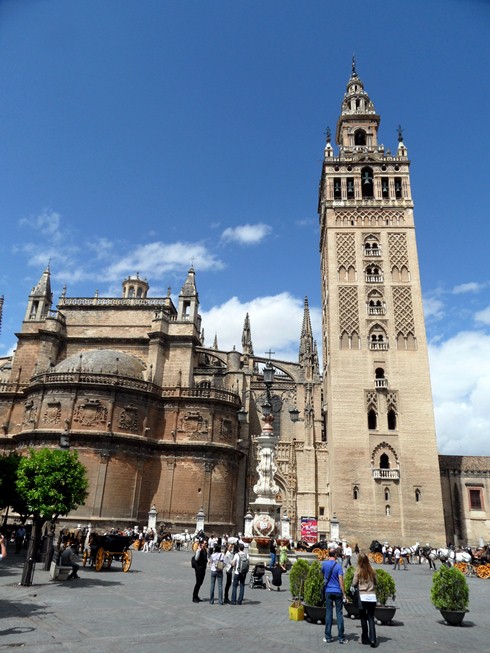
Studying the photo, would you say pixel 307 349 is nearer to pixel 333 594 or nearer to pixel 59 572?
pixel 59 572

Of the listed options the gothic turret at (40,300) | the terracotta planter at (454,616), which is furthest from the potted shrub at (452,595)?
the gothic turret at (40,300)

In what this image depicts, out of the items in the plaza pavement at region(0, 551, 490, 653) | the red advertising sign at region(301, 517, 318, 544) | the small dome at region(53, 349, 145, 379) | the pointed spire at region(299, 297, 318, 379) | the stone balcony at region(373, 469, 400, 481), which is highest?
the pointed spire at region(299, 297, 318, 379)

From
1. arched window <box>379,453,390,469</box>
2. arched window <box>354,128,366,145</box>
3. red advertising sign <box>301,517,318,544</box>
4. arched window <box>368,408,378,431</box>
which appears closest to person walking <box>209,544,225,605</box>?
red advertising sign <box>301,517,318,544</box>

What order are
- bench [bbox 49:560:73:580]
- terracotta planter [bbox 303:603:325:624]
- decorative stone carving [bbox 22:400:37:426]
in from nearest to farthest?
terracotta planter [bbox 303:603:325:624]
bench [bbox 49:560:73:580]
decorative stone carving [bbox 22:400:37:426]

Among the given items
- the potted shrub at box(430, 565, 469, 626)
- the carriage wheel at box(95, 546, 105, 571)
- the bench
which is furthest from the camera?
the carriage wheel at box(95, 546, 105, 571)

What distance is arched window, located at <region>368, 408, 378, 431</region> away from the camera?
112 ft

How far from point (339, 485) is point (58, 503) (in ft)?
69.3

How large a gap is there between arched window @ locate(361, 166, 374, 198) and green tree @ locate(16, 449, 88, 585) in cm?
3392

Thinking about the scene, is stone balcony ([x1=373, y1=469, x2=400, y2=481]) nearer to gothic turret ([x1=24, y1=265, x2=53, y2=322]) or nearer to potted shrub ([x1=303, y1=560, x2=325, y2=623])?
potted shrub ([x1=303, y1=560, x2=325, y2=623])

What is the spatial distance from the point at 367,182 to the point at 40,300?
29275mm

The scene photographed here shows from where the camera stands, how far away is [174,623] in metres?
8.73

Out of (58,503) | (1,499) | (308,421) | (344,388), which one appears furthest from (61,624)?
(308,421)

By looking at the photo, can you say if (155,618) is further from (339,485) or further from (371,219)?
(371,219)

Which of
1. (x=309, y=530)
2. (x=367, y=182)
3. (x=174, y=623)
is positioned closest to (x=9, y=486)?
(x=174, y=623)
